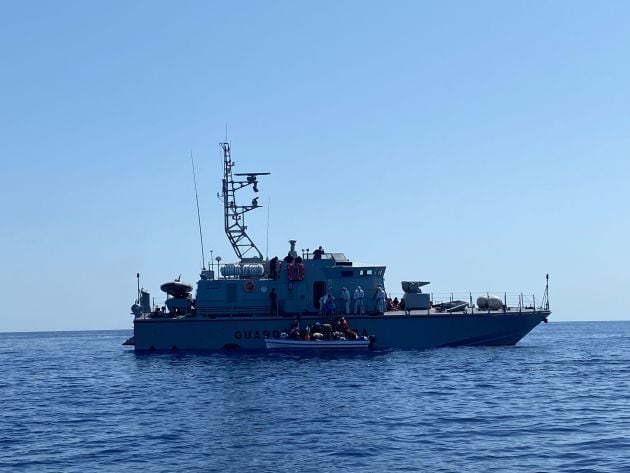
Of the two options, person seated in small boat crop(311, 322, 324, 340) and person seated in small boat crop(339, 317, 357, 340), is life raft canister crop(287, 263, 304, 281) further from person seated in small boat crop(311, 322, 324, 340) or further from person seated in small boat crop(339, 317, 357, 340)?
person seated in small boat crop(339, 317, 357, 340)

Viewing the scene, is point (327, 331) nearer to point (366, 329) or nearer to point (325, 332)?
point (325, 332)

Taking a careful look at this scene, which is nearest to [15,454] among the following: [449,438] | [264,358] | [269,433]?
[269,433]

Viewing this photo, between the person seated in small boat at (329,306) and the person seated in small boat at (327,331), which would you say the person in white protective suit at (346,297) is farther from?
the person seated in small boat at (327,331)

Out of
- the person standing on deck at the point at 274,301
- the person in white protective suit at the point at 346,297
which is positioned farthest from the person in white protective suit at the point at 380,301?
the person standing on deck at the point at 274,301

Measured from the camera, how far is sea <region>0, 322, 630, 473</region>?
2108cm

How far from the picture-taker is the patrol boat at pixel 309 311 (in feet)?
167

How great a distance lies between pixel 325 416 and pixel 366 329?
23.4m

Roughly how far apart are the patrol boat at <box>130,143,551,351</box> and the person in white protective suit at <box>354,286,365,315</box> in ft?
0.20

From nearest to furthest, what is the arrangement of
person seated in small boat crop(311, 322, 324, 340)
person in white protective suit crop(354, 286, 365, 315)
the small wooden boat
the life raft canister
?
1. the small wooden boat
2. person seated in small boat crop(311, 322, 324, 340)
3. person in white protective suit crop(354, 286, 365, 315)
4. the life raft canister

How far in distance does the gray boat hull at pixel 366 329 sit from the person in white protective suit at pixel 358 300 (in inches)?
34.5

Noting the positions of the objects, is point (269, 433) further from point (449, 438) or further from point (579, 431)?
point (579, 431)

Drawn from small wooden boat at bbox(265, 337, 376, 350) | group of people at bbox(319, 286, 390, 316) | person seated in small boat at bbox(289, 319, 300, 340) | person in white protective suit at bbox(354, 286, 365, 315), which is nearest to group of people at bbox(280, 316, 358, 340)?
person seated in small boat at bbox(289, 319, 300, 340)

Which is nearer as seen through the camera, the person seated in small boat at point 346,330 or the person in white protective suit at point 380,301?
the person seated in small boat at point 346,330

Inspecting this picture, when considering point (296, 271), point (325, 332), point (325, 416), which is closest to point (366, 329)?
point (325, 332)
